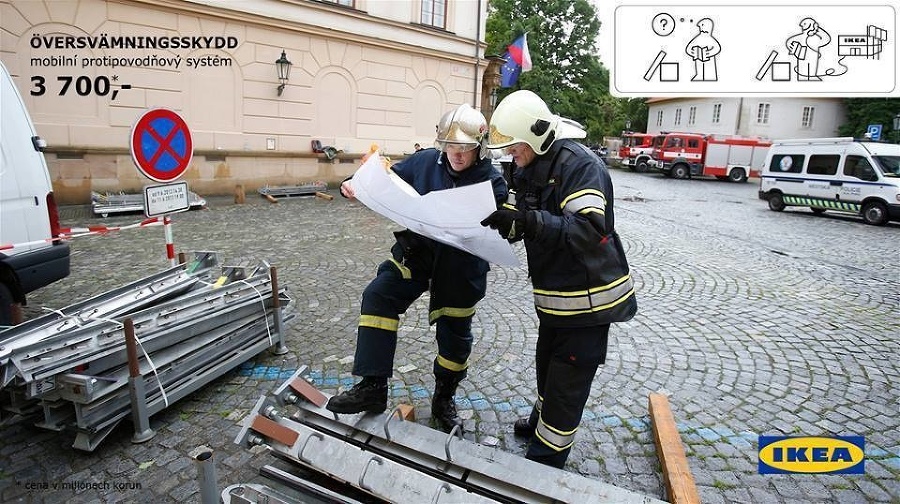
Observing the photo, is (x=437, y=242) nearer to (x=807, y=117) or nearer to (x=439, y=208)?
(x=439, y=208)

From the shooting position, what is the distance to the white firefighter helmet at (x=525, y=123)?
2.33 meters

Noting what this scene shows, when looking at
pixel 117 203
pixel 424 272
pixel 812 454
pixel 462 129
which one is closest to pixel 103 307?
pixel 424 272

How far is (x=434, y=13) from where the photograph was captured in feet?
56.7

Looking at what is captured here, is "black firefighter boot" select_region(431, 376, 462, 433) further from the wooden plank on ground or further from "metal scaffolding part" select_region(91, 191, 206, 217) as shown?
"metal scaffolding part" select_region(91, 191, 206, 217)

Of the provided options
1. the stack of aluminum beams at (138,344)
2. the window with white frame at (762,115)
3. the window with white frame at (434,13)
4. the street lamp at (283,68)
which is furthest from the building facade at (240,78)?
the window with white frame at (762,115)

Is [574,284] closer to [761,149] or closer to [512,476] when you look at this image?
[512,476]

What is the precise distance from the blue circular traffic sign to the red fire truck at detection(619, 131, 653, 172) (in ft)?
97.1

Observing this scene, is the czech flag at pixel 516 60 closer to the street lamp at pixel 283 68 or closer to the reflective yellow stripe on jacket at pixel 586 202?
the street lamp at pixel 283 68

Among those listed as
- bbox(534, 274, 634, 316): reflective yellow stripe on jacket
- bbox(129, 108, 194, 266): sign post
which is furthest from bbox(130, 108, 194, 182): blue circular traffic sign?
bbox(534, 274, 634, 316): reflective yellow stripe on jacket

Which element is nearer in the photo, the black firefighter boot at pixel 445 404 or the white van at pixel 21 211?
the black firefighter boot at pixel 445 404

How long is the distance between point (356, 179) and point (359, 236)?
21.2 feet

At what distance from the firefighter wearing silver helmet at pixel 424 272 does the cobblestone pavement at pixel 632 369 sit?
698mm

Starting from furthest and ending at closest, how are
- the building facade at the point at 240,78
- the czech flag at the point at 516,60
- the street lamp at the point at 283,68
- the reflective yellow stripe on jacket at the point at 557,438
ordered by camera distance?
the czech flag at the point at 516,60 → the street lamp at the point at 283,68 → the building facade at the point at 240,78 → the reflective yellow stripe on jacket at the point at 557,438

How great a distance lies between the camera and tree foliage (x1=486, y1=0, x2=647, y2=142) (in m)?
37.4
